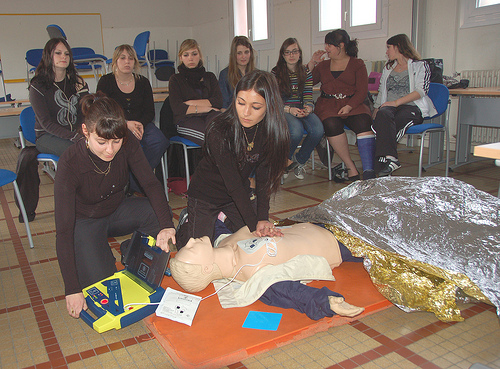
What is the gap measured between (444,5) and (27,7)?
738cm

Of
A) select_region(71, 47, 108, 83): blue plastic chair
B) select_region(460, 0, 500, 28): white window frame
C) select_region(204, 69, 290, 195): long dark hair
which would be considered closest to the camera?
select_region(204, 69, 290, 195): long dark hair

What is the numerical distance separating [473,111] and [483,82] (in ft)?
2.91

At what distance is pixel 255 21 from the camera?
25.6 feet

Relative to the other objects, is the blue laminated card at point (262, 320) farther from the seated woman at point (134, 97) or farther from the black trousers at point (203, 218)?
the seated woman at point (134, 97)

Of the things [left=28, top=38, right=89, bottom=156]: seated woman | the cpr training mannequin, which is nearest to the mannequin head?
the cpr training mannequin

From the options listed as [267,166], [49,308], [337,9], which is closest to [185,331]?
[49,308]

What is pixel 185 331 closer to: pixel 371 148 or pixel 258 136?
pixel 258 136

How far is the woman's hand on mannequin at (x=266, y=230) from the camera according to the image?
1.86m

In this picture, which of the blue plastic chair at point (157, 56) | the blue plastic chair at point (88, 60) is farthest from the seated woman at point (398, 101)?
the blue plastic chair at point (157, 56)

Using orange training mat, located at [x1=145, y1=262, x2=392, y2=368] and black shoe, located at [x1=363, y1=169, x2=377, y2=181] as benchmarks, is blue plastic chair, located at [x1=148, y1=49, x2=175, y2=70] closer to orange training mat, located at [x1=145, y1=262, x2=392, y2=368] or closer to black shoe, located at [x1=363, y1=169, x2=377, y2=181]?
black shoe, located at [x1=363, y1=169, x2=377, y2=181]

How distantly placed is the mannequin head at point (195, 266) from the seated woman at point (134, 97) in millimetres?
1566

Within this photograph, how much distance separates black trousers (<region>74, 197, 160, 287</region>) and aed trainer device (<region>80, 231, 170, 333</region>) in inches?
2.9

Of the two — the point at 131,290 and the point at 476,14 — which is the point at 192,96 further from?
the point at 476,14

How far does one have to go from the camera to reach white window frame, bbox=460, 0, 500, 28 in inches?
164
